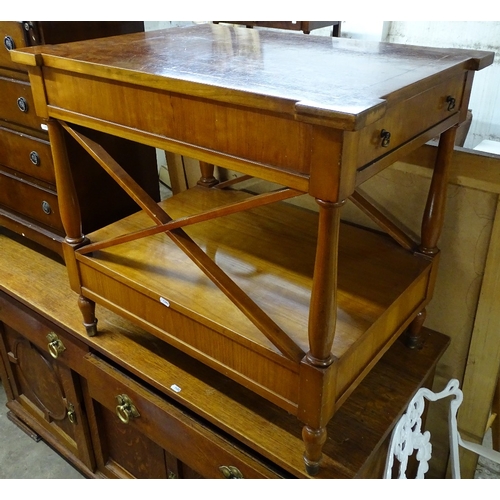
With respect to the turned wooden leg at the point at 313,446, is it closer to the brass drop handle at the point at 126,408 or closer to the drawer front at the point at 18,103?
the brass drop handle at the point at 126,408

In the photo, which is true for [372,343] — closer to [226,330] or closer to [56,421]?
[226,330]

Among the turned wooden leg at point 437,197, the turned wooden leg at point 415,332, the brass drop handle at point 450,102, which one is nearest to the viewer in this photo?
the brass drop handle at point 450,102

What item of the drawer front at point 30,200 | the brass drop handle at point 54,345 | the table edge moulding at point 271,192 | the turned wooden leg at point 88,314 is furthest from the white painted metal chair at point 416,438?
the drawer front at point 30,200

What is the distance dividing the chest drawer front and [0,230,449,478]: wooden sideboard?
0.14m

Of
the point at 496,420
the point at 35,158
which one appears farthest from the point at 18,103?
the point at 496,420

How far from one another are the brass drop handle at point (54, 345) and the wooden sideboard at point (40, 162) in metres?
0.19

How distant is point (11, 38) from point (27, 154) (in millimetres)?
256

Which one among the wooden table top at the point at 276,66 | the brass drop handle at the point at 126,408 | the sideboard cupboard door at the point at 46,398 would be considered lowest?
the sideboard cupboard door at the point at 46,398

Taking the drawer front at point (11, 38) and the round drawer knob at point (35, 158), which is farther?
the round drawer knob at point (35, 158)

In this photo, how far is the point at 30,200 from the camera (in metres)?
1.25

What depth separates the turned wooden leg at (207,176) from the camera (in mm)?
1195

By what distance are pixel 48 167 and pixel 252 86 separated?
0.70 meters

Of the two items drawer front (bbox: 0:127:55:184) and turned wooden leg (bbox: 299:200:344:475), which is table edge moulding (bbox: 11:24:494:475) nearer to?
turned wooden leg (bbox: 299:200:344:475)

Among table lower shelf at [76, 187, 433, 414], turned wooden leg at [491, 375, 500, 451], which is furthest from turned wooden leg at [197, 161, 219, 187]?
turned wooden leg at [491, 375, 500, 451]
